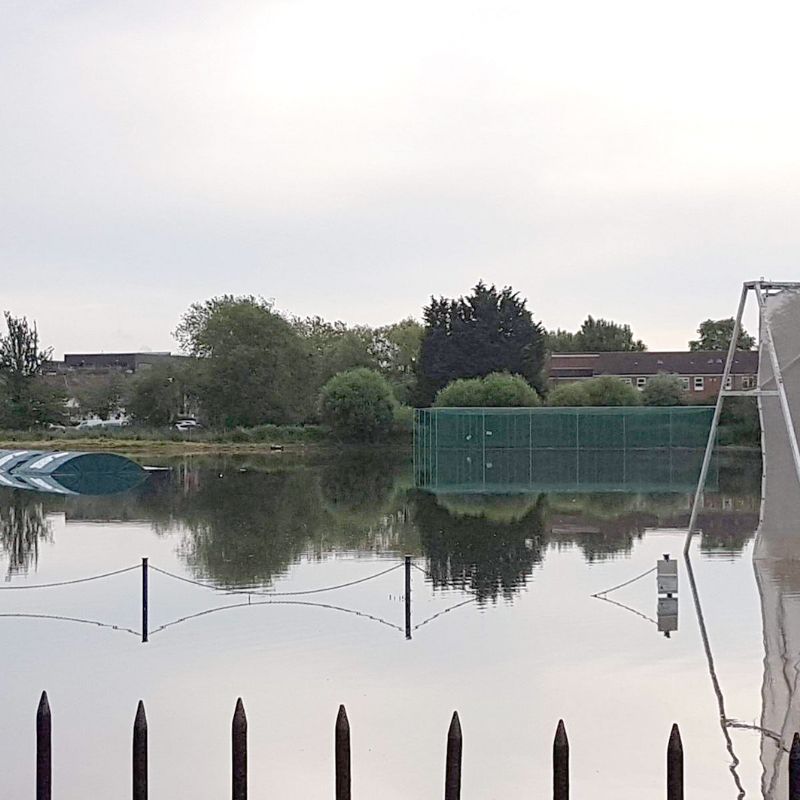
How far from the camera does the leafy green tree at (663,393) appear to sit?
205ft

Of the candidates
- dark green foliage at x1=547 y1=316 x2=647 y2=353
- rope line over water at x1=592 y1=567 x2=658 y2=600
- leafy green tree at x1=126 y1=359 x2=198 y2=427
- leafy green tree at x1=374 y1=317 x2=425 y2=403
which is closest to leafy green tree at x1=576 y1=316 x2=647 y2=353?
dark green foliage at x1=547 y1=316 x2=647 y2=353

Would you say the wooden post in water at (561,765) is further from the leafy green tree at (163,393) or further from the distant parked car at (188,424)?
the leafy green tree at (163,393)

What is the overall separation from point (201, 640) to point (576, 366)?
84130 millimetres

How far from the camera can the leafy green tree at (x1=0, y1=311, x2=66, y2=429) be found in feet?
227

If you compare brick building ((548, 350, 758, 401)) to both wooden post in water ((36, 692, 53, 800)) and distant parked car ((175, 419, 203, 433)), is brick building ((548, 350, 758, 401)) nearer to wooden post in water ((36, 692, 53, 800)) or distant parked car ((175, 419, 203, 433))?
distant parked car ((175, 419, 203, 433))

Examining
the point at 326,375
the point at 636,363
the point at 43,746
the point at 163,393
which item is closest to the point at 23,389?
the point at 163,393

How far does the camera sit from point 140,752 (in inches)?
175

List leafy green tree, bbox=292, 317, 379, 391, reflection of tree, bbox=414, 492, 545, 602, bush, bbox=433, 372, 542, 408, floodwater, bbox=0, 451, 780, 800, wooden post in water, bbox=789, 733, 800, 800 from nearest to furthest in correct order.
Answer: wooden post in water, bbox=789, 733, 800, 800 → floodwater, bbox=0, 451, 780, 800 → reflection of tree, bbox=414, 492, 545, 602 → bush, bbox=433, 372, 542, 408 → leafy green tree, bbox=292, 317, 379, 391

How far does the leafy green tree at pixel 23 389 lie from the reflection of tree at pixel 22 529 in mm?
37747

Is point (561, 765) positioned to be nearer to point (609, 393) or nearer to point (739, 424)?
point (739, 424)

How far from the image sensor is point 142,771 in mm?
4500

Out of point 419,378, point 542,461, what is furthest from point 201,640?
point 419,378

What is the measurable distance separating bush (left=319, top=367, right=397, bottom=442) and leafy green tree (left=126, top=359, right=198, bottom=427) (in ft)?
45.6

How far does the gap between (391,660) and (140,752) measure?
20.9ft
